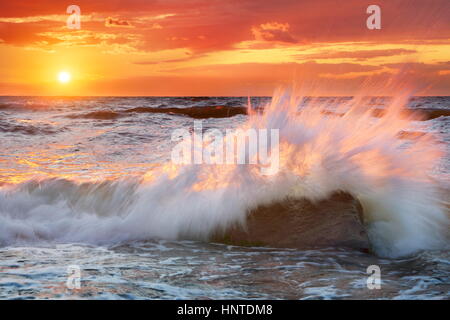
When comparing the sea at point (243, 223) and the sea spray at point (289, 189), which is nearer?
the sea at point (243, 223)

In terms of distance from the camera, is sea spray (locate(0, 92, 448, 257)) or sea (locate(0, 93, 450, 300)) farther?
sea spray (locate(0, 92, 448, 257))

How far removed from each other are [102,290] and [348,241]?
2218 millimetres

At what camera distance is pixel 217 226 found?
4883 millimetres

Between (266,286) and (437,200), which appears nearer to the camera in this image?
(266,286)

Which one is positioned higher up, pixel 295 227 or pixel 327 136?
pixel 327 136

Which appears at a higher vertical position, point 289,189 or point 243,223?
point 289,189

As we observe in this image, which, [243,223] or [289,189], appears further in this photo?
[289,189]

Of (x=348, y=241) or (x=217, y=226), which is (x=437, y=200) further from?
(x=217, y=226)
